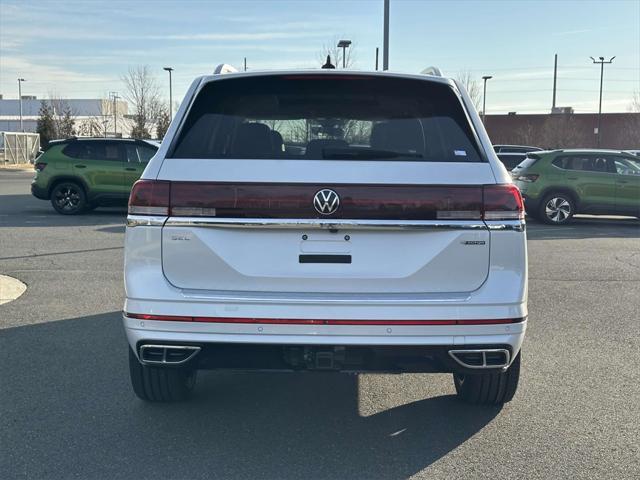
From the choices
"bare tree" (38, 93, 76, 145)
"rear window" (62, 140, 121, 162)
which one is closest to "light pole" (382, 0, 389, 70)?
"rear window" (62, 140, 121, 162)

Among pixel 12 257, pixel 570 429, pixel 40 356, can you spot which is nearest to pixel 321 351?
pixel 570 429

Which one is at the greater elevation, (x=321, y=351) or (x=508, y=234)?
(x=508, y=234)

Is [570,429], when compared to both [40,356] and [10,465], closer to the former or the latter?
[10,465]

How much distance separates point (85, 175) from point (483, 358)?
44.7 ft

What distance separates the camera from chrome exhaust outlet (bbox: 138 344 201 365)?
3.39 metres

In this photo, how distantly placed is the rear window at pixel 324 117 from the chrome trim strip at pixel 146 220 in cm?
43

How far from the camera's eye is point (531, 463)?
358cm

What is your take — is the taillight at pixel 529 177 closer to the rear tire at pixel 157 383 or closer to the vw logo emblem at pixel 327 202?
the rear tire at pixel 157 383

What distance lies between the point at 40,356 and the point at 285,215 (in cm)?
305

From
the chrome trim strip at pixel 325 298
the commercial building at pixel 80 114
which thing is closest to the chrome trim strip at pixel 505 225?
the chrome trim strip at pixel 325 298

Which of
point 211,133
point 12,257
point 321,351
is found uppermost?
point 211,133

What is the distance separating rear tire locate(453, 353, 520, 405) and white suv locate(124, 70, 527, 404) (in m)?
0.66

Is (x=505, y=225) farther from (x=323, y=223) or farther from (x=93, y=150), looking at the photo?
(x=93, y=150)

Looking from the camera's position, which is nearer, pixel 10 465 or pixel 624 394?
pixel 10 465
